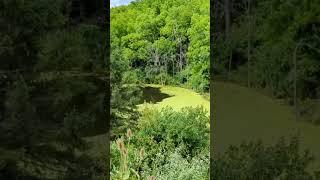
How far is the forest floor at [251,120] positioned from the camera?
425cm

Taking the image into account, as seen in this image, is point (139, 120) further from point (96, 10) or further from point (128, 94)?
point (96, 10)

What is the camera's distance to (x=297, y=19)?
422 centimetres

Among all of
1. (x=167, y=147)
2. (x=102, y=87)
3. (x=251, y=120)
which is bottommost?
(x=167, y=147)

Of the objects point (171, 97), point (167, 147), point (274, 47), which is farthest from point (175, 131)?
point (274, 47)

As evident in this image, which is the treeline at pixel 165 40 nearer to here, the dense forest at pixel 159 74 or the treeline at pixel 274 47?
the dense forest at pixel 159 74

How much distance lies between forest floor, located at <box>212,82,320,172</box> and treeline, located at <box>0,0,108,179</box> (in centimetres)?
103

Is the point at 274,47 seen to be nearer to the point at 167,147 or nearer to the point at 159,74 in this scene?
the point at 167,147

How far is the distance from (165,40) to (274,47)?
5.12ft

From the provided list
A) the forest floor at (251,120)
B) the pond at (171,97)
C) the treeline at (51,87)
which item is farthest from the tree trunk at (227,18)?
the treeline at (51,87)

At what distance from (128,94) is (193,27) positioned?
1033mm

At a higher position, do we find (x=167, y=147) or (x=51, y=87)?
(x=51, y=87)

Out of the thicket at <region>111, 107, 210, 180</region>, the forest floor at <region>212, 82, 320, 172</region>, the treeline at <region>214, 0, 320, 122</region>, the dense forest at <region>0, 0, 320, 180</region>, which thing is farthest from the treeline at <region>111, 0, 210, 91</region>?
the forest floor at <region>212, 82, 320, 172</region>

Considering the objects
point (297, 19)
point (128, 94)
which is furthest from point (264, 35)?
point (128, 94)

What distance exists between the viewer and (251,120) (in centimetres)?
439
